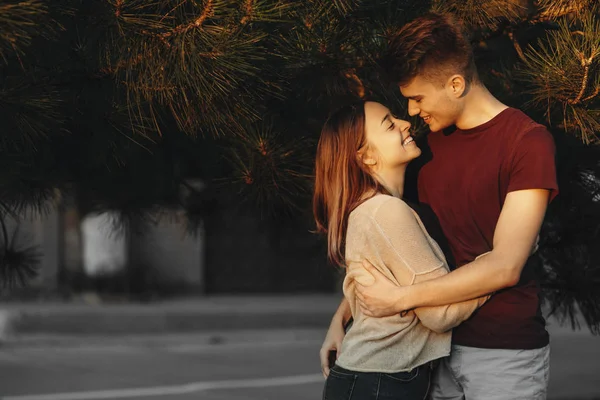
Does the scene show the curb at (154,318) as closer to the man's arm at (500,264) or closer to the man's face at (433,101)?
the man's face at (433,101)

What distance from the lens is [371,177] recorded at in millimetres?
2791

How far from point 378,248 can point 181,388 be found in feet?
19.0

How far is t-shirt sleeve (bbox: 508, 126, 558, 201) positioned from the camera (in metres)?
2.54

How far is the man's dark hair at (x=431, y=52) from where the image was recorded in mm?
2725

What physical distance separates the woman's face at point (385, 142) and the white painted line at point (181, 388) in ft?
17.4

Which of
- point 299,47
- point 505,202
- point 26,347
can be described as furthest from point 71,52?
point 26,347

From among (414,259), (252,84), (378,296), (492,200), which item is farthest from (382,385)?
(252,84)

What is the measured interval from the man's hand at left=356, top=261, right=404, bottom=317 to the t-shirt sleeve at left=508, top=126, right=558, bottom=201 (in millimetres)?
391

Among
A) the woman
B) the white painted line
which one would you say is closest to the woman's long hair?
the woman

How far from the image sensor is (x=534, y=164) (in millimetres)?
2559

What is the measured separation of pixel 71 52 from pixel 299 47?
0.73 meters

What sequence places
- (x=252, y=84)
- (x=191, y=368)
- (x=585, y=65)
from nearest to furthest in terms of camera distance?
1. (x=585, y=65)
2. (x=252, y=84)
3. (x=191, y=368)

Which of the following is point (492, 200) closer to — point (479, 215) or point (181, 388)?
point (479, 215)

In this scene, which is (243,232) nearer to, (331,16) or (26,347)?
(26,347)
